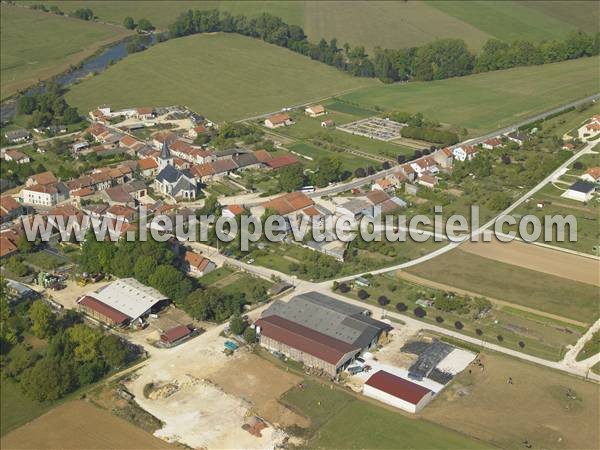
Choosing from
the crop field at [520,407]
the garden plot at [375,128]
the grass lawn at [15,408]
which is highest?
the garden plot at [375,128]

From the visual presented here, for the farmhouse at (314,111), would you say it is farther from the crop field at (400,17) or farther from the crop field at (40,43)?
the crop field at (40,43)

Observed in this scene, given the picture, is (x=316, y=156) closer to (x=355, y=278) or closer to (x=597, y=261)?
(x=355, y=278)

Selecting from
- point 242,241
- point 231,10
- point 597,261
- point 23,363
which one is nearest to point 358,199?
point 242,241

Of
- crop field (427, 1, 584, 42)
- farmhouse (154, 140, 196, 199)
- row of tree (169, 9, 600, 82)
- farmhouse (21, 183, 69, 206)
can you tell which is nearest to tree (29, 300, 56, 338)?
farmhouse (21, 183, 69, 206)

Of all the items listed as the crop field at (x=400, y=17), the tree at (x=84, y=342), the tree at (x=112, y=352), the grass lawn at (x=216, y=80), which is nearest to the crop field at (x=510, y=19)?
the crop field at (x=400, y=17)

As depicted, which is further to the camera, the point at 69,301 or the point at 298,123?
the point at 298,123
